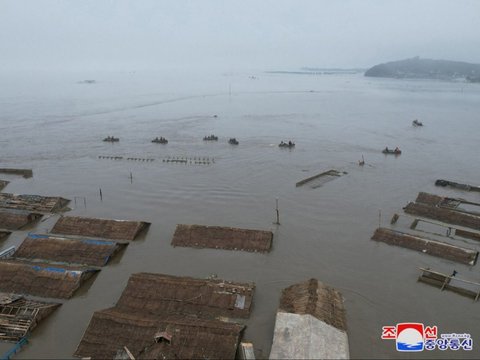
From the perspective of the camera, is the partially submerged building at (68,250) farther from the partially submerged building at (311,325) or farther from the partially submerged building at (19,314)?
the partially submerged building at (311,325)

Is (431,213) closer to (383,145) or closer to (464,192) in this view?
(464,192)

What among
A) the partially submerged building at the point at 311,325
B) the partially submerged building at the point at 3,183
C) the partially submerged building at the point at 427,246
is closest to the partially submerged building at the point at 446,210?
the partially submerged building at the point at 427,246

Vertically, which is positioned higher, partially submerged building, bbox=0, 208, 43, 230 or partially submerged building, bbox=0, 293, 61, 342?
partially submerged building, bbox=0, 208, 43, 230

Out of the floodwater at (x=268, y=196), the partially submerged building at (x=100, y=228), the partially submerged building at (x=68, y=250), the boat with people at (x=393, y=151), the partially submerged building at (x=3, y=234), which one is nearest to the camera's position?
the floodwater at (x=268, y=196)

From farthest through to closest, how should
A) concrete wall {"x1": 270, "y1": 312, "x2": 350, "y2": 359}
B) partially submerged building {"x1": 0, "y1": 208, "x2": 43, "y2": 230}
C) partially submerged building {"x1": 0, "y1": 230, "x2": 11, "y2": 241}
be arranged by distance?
partially submerged building {"x1": 0, "y1": 208, "x2": 43, "y2": 230} → partially submerged building {"x1": 0, "y1": 230, "x2": 11, "y2": 241} → concrete wall {"x1": 270, "y1": 312, "x2": 350, "y2": 359}

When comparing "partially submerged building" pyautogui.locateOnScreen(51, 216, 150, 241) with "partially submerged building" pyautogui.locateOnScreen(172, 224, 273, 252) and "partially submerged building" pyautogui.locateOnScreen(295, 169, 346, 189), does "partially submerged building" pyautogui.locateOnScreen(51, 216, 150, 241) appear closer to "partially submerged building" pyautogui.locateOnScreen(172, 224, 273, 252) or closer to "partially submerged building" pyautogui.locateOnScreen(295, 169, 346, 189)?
"partially submerged building" pyautogui.locateOnScreen(172, 224, 273, 252)

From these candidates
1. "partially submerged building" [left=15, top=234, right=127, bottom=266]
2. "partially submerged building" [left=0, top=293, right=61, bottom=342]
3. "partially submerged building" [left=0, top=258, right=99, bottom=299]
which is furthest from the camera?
"partially submerged building" [left=15, top=234, right=127, bottom=266]

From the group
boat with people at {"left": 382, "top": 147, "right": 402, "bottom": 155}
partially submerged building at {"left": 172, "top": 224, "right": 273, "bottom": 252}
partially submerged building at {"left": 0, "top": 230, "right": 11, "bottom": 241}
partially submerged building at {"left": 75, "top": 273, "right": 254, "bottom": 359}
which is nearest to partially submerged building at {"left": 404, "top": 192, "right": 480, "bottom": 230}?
partially submerged building at {"left": 172, "top": 224, "right": 273, "bottom": 252}
